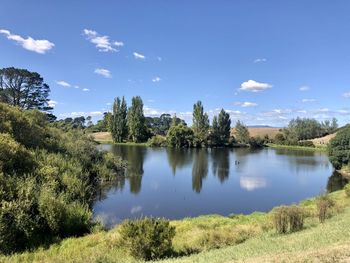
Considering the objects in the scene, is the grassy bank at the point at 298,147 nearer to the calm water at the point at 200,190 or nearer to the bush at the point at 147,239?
the calm water at the point at 200,190

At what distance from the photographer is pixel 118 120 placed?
114 m

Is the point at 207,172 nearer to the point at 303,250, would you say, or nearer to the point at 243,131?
the point at 303,250

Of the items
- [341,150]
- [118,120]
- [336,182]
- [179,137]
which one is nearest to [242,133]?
[179,137]

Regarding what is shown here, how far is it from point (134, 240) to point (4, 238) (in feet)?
21.7

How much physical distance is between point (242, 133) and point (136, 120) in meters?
42.3

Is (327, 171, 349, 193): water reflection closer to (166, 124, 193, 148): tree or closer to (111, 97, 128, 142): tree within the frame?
(166, 124, 193, 148): tree

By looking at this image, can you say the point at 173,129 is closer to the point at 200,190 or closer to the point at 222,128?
the point at 222,128

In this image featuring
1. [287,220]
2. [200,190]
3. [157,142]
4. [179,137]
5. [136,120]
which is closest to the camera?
[287,220]

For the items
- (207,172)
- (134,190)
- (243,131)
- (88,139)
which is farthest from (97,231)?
(243,131)

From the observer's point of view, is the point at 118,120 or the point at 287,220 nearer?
the point at 287,220

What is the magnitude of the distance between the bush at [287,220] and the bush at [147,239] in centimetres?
463

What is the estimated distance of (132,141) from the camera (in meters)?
117

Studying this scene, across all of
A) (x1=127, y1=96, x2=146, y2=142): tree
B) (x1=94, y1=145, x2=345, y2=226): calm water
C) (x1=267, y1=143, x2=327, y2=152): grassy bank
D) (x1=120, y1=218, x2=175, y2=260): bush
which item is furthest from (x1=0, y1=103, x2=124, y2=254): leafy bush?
(x1=267, y1=143, x2=327, y2=152): grassy bank

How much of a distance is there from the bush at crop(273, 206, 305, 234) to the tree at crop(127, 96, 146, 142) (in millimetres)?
100538
